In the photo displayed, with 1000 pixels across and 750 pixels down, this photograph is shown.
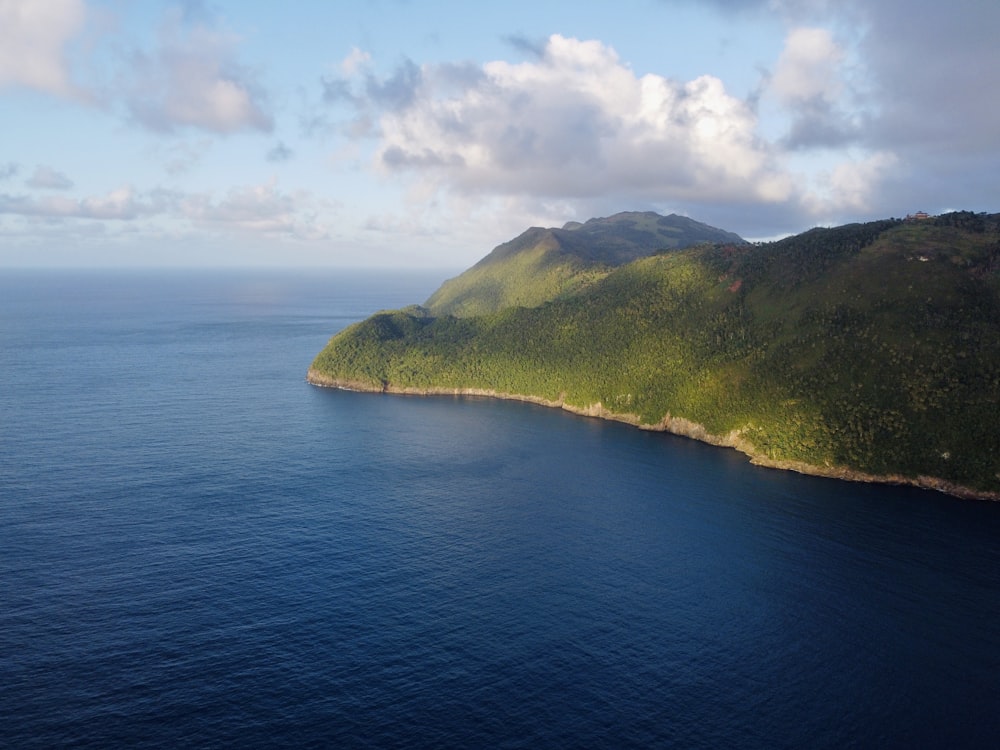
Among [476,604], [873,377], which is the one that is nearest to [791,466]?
[873,377]

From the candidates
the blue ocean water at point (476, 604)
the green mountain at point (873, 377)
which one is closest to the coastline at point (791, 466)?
the green mountain at point (873, 377)

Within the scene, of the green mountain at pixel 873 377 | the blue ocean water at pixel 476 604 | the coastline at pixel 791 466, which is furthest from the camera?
the green mountain at pixel 873 377

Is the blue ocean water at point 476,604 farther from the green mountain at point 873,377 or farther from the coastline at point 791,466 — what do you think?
the green mountain at point 873,377

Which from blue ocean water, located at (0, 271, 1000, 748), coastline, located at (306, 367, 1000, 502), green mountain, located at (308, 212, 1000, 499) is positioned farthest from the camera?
green mountain, located at (308, 212, 1000, 499)

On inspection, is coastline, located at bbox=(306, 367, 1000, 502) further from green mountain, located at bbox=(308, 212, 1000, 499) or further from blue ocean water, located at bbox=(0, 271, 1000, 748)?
blue ocean water, located at bbox=(0, 271, 1000, 748)

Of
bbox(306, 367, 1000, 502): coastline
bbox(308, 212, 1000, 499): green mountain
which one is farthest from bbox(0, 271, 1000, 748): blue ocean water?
bbox(308, 212, 1000, 499): green mountain

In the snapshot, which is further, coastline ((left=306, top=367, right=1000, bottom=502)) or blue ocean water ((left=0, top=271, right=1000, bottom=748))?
coastline ((left=306, top=367, right=1000, bottom=502))

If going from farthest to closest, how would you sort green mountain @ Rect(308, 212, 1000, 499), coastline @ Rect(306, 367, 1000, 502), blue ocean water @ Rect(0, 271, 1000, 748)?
1. green mountain @ Rect(308, 212, 1000, 499)
2. coastline @ Rect(306, 367, 1000, 502)
3. blue ocean water @ Rect(0, 271, 1000, 748)

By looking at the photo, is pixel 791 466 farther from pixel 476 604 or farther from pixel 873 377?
pixel 476 604
